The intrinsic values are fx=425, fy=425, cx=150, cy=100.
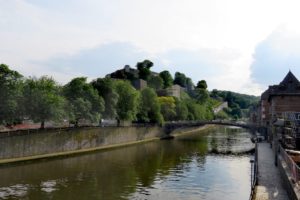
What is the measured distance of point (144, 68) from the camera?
17812cm

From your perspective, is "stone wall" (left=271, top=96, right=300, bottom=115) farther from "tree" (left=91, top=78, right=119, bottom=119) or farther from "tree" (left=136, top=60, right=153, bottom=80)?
"tree" (left=136, top=60, right=153, bottom=80)

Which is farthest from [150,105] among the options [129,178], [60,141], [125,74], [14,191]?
[125,74]

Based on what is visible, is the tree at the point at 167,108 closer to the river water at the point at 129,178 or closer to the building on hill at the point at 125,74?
the building on hill at the point at 125,74

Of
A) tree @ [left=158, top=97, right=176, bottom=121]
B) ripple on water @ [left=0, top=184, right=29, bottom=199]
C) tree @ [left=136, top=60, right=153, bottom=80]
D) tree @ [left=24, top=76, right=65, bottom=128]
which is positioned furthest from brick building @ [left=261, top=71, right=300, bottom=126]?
tree @ [left=136, top=60, right=153, bottom=80]

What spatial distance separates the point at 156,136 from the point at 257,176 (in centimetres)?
6727

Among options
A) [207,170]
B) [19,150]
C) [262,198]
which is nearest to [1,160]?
[19,150]

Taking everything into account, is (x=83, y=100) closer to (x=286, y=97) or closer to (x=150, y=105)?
(x=150, y=105)

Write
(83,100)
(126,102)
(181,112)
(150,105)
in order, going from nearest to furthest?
(83,100)
(126,102)
(150,105)
(181,112)

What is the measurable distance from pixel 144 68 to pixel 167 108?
199ft

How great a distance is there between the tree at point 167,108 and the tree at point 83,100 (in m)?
42.5

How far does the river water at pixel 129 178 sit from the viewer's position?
3678 cm

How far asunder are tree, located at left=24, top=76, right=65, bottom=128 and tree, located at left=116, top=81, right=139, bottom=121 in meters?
21.3

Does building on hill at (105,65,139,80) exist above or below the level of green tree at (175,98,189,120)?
above

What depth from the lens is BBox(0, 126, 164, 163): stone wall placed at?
54766 millimetres
